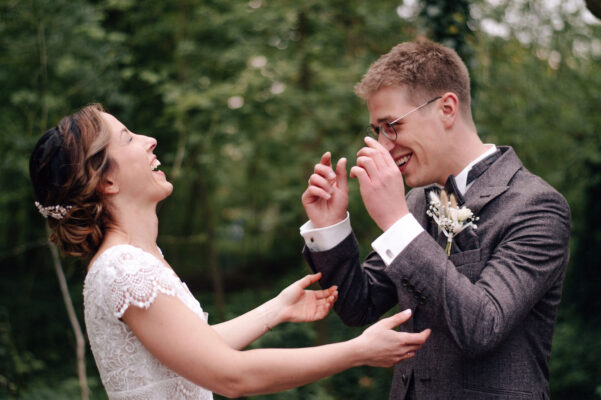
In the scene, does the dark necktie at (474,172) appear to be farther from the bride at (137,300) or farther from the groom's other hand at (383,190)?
the bride at (137,300)

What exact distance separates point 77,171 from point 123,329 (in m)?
0.59

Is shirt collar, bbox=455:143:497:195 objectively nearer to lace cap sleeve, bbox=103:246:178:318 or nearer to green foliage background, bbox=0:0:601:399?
lace cap sleeve, bbox=103:246:178:318

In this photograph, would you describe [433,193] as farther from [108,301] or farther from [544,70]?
[544,70]

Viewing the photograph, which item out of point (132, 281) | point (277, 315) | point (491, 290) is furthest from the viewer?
point (277, 315)

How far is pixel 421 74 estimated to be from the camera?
6.89ft

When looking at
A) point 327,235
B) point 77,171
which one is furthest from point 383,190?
point 77,171

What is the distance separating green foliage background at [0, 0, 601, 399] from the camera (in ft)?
15.9

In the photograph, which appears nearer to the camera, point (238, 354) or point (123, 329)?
point (238, 354)

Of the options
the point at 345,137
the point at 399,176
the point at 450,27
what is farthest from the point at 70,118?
the point at 345,137

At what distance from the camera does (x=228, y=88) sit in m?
4.79

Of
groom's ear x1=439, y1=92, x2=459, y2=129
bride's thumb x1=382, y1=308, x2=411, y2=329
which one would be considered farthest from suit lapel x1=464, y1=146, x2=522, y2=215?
bride's thumb x1=382, y1=308, x2=411, y2=329

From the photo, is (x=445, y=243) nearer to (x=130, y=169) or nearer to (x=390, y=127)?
(x=390, y=127)

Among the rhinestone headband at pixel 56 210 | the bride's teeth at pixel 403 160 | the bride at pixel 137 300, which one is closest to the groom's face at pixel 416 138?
the bride's teeth at pixel 403 160

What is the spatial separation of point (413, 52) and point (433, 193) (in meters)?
0.59
